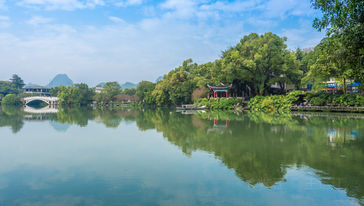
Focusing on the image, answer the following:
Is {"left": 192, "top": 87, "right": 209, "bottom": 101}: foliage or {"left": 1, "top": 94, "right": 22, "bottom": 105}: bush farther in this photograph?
{"left": 1, "top": 94, "right": 22, "bottom": 105}: bush

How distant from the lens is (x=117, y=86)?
64.0 meters

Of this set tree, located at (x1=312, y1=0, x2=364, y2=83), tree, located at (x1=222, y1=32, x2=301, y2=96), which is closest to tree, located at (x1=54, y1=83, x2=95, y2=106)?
tree, located at (x1=222, y1=32, x2=301, y2=96)

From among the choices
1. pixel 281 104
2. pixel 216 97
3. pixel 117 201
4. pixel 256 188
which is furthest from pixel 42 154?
pixel 216 97

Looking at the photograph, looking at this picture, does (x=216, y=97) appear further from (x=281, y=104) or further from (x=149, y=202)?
(x=149, y=202)

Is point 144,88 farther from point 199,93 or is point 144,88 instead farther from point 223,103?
point 223,103

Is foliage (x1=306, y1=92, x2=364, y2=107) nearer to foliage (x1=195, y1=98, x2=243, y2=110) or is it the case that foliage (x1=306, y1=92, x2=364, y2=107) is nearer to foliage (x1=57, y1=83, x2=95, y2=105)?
foliage (x1=195, y1=98, x2=243, y2=110)

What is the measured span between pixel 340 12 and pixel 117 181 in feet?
25.6

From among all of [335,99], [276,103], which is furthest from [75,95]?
[335,99]

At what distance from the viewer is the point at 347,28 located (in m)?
7.84

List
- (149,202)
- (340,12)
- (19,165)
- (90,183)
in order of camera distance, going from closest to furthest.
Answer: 1. (149,202)
2. (90,183)
3. (19,165)
4. (340,12)

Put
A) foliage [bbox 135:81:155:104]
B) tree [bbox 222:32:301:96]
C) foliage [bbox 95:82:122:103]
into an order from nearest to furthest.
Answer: tree [bbox 222:32:301:96] → foliage [bbox 135:81:155:104] → foliage [bbox 95:82:122:103]

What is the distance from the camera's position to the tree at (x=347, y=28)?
24.0 ft

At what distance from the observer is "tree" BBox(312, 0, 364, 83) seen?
7.31 meters

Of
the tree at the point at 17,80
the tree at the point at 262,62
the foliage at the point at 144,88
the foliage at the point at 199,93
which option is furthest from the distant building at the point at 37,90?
the tree at the point at 262,62
